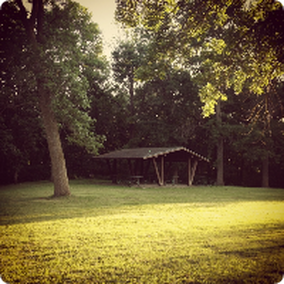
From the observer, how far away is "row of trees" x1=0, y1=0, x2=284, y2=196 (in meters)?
7.86

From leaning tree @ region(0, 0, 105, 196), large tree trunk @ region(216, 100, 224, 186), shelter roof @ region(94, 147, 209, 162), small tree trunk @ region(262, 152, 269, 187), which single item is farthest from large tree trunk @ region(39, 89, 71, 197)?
small tree trunk @ region(262, 152, 269, 187)

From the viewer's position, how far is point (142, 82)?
12.4m

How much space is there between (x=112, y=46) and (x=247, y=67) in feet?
120

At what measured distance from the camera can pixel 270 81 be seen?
7871 mm

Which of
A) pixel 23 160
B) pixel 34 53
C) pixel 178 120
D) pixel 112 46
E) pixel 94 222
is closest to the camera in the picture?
pixel 94 222

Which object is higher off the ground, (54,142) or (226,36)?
(226,36)

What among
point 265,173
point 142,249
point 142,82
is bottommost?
point 142,249

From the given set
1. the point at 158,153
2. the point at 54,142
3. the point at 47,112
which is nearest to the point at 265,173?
the point at 158,153

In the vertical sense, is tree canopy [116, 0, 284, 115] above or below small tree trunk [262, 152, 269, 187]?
above

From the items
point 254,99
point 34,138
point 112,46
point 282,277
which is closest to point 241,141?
point 254,99

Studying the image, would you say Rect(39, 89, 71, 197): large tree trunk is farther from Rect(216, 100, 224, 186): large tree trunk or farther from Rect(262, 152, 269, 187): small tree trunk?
Rect(262, 152, 269, 187): small tree trunk

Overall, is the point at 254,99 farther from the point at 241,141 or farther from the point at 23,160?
the point at 23,160

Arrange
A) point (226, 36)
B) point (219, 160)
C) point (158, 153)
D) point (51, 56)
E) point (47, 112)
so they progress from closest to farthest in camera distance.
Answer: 1. point (226, 36)
2. point (51, 56)
3. point (47, 112)
4. point (158, 153)
5. point (219, 160)

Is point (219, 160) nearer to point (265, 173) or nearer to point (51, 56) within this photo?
point (265, 173)
